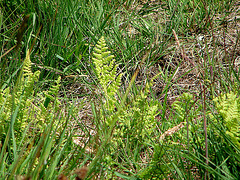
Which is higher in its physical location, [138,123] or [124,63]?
[124,63]

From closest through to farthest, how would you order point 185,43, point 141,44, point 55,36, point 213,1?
point 55,36, point 141,44, point 185,43, point 213,1

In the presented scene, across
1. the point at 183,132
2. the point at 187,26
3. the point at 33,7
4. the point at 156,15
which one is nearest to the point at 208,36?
the point at 187,26

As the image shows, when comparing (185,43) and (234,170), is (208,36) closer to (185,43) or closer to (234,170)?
(185,43)

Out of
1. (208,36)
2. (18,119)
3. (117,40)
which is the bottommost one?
(18,119)

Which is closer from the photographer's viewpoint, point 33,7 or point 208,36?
point 33,7

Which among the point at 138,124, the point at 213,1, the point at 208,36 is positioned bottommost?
the point at 138,124

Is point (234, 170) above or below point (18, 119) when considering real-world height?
above

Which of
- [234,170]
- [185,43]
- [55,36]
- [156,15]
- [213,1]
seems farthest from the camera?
[156,15]

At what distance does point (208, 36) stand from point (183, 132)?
150cm

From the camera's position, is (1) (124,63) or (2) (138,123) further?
(1) (124,63)

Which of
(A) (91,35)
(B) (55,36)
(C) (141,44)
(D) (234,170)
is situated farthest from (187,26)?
A: (D) (234,170)

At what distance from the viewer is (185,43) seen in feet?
8.51

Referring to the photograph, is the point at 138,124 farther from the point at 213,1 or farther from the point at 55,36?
the point at 213,1

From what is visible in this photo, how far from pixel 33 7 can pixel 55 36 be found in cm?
36
